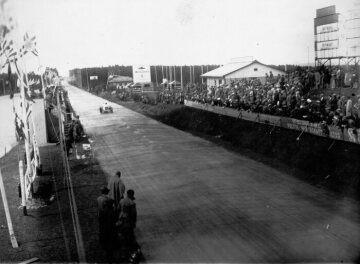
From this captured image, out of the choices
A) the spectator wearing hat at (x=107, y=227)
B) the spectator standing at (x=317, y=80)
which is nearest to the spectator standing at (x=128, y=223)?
the spectator wearing hat at (x=107, y=227)

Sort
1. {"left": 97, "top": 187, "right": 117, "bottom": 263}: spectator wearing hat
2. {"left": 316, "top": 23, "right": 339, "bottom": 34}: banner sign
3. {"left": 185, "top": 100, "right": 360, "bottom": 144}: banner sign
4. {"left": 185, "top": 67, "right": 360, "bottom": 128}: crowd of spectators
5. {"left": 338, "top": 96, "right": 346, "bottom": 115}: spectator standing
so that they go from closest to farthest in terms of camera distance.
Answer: {"left": 97, "top": 187, "right": 117, "bottom": 263}: spectator wearing hat → {"left": 185, "top": 100, "right": 360, "bottom": 144}: banner sign → {"left": 185, "top": 67, "right": 360, "bottom": 128}: crowd of spectators → {"left": 338, "top": 96, "right": 346, "bottom": 115}: spectator standing → {"left": 316, "top": 23, "right": 339, "bottom": 34}: banner sign

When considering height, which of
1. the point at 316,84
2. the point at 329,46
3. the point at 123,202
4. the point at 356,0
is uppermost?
the point at 356,0

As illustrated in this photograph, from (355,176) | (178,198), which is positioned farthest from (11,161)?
(355,176)

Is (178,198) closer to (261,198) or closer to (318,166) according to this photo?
(261,198)

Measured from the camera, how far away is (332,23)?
25.2m

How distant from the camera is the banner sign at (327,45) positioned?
84.0 feet

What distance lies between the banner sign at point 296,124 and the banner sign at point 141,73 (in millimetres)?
49448

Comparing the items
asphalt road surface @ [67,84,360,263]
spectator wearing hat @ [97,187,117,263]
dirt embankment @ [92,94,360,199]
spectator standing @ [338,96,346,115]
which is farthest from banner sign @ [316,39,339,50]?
spectator wearing hat @ [97,187,117,263]

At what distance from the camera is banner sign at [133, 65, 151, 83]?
247 ft

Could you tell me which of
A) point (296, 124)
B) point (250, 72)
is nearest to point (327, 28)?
point (296, 124)

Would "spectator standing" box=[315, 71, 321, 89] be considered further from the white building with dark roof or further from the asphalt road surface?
the white building with dark roof

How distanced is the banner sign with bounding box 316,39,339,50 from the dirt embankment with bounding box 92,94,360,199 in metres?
8.73

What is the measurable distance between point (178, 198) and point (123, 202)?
3.85m

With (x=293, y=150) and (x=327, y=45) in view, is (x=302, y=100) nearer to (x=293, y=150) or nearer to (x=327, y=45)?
(x=293, y=150)
